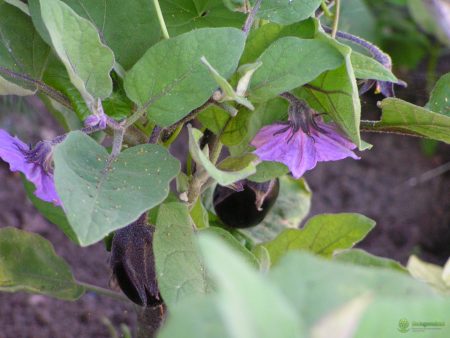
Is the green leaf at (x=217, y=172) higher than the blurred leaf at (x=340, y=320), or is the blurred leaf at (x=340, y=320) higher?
the blurred leaf at (x=340, y=320)

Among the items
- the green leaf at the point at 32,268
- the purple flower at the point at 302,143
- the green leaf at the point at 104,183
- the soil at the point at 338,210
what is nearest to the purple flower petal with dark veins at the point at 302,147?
the purple flower at the point at 302,143

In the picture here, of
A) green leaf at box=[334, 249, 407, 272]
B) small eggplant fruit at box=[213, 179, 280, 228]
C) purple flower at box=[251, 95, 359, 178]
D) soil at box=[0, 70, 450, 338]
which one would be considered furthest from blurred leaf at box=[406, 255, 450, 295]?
soil at box=[0, 70, 450, 338]

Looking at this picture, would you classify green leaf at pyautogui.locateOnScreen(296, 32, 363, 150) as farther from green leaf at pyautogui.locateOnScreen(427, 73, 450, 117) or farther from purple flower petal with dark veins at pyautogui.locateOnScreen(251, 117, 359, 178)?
green leaf at pyautogui.locateOnScreen(427, 73, 450, 117)

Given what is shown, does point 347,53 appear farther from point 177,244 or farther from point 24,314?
point 24,314

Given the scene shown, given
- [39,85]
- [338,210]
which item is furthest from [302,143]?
[338,210]

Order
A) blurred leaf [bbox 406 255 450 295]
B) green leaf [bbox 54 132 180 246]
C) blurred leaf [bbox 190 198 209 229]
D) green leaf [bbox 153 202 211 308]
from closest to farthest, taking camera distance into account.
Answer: green leaf [bbox 54 132 180 246] → green leaf [bbox 153 202 211 308] → blurred leaf [bbox 190 198 209 229] → blurred leaf [bbox 406 255 450 295]

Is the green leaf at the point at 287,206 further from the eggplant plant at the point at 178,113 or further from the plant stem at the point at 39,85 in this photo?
the plant stem at the point at 39,85
